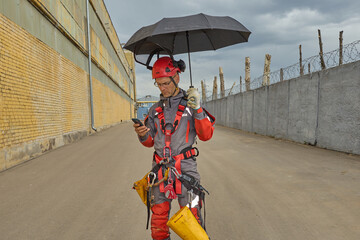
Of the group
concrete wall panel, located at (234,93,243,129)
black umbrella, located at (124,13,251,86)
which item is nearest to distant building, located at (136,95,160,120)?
concrete wall panel, located at (234,93,243,129)

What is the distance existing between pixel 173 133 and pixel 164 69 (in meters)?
0.59

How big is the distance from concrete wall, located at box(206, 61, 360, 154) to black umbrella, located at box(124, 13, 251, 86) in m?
6.40

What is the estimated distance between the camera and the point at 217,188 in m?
4.25

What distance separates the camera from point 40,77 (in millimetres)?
7922

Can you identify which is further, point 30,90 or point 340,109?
point 340,109

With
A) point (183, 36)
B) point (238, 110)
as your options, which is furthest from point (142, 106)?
point (183, 36)

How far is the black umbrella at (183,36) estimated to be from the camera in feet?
6.84

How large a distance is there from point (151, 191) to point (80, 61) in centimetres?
1311

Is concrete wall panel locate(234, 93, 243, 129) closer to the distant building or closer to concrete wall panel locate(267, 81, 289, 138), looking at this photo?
concrete wall panel locate(267, 81, 289, 138)

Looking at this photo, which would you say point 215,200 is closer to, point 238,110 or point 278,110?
point 278,110

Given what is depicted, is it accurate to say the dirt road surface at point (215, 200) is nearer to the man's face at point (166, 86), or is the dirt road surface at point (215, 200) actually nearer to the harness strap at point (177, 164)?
the harness strap at point (177, 164)

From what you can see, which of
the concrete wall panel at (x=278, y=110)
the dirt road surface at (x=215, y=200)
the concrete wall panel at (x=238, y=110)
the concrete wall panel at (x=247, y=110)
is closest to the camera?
the dirt road surface at (x=215, y=200)

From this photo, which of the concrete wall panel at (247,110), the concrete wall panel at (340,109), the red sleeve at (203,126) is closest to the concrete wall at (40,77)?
the red sleeve at (203,126)

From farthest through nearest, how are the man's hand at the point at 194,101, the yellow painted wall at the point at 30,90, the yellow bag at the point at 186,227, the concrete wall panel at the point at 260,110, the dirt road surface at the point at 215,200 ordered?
the concrete wall panel at the point at 260,110, the yellow painted wall at the point at 30,90, the dirt road surface at the point at 215,200, the man's hand at the point at 194,101, the yellow bag at the point at 186,227
